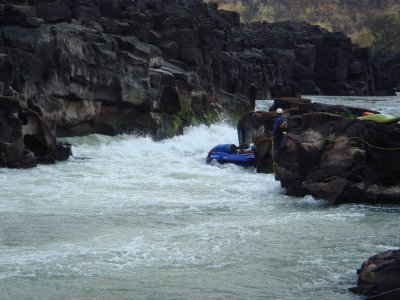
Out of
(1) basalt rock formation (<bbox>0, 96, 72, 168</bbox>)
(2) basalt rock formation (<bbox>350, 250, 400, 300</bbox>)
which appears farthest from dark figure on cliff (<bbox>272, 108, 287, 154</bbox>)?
(2) basalt rock formation (<bbox>350, 250, 400, 300</bbox>)

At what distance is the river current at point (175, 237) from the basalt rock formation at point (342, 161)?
38cm

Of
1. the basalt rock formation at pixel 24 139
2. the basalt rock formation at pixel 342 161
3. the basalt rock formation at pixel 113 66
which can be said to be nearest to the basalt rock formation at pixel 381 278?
the basalt rock formation at pixel 342 161

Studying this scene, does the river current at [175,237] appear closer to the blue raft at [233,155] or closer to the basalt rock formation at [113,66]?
the blue raft at [233,155]

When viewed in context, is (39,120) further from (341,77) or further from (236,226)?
(341,77)

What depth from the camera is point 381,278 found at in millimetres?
8875

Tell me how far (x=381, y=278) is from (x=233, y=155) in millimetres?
14072

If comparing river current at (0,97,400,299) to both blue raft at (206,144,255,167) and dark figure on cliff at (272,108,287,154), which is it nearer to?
dark figure on cliff at (272,108,287,154)

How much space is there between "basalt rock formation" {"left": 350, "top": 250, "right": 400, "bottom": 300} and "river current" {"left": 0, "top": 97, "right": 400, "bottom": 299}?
289 millimetres

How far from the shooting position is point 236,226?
45.1 ft

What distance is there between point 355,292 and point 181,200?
7.68m

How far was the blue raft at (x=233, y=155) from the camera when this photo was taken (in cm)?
2241

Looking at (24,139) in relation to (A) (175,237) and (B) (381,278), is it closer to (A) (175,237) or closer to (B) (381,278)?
(A) (175,237)

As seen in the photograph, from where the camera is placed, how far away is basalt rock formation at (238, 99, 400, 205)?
629 inches

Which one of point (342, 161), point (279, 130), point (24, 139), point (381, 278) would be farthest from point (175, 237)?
point (24, 139)
